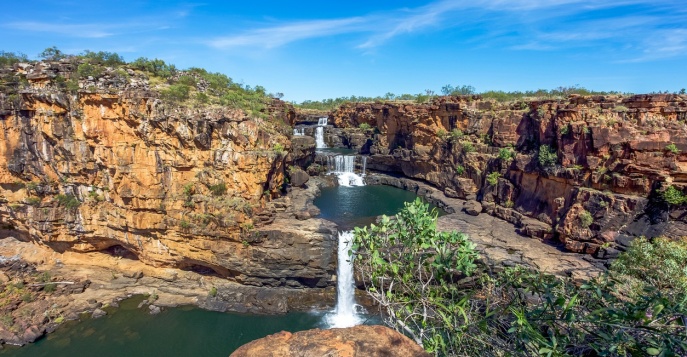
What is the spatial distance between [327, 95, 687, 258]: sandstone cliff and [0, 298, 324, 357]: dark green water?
1765cm

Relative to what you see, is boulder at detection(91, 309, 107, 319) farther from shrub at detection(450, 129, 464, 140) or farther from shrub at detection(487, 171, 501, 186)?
shrub at detection(450, 129, 464, 140)

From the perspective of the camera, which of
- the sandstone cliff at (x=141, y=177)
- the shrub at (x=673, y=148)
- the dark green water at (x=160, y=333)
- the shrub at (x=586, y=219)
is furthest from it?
the shrub at (x=586, y=219)

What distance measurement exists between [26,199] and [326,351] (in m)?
25.0

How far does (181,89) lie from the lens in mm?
21219

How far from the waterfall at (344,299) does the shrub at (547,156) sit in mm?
16287

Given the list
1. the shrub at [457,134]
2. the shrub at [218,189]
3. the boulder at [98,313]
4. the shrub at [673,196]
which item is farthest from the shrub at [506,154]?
the boulder at [98,313]

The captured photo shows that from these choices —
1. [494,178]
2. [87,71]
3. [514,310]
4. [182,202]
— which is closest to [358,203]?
[494,178]

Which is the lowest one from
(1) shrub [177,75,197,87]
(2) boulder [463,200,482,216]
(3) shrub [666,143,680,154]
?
(2) boulder [463,200,482,216]

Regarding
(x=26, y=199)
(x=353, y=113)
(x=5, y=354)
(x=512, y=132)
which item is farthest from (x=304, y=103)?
(x=5, y=354)

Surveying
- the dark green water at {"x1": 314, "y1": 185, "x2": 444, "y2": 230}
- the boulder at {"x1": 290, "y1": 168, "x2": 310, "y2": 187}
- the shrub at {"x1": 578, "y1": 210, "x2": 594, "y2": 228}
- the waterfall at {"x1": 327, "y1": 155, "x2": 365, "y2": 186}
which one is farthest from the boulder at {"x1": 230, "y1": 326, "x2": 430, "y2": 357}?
the waterfall at {"x1": 327, "y1": 155, "x2": 365, "y2": 186}

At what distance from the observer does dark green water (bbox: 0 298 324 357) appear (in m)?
16.5

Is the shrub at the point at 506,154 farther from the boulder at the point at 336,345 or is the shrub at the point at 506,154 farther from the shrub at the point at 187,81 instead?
the boulder at the point at 336,345

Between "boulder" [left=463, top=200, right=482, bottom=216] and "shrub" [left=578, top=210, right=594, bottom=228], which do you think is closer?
"shrub" [left=578, top=210, right=594, bottom=228]

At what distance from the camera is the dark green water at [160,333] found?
16.5 m
